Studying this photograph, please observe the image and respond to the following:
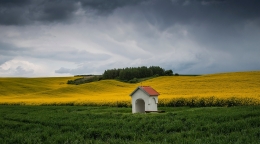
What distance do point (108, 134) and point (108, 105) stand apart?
22755 millimetres

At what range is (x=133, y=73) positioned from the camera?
11688 centimetres

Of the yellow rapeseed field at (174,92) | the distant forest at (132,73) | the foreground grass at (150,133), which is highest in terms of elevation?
the distant forest at (132,73)

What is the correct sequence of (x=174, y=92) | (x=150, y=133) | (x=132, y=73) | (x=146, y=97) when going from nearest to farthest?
(x=150, y=133) < (x=146, y=97) < (x=174, y=92) < (x=132, y=73)

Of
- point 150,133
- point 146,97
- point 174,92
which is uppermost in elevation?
point 146,97

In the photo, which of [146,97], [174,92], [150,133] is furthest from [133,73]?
[150,133]

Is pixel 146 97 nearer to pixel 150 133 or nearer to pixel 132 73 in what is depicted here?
pixel 150 133

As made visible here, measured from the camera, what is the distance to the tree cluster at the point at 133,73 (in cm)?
11530

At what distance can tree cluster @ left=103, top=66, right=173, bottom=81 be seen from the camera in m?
115

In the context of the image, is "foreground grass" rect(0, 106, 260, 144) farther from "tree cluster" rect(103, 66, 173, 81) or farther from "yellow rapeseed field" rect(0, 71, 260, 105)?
"tree cluster" rect(103, 66, 173, 81)

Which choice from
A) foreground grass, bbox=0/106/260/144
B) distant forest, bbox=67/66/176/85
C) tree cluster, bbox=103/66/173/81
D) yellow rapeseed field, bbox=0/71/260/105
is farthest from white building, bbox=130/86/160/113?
tree cluster, bbox=103/66/173/81

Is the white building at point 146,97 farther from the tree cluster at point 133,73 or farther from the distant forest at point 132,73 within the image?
the tree cluster at point 133,73

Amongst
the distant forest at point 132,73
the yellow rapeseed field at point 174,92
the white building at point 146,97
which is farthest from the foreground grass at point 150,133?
the distant forest at point 132,73

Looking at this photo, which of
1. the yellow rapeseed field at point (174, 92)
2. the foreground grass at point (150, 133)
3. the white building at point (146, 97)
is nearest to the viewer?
the foreground grass at point (150, 133)

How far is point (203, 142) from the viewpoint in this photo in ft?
33.5
